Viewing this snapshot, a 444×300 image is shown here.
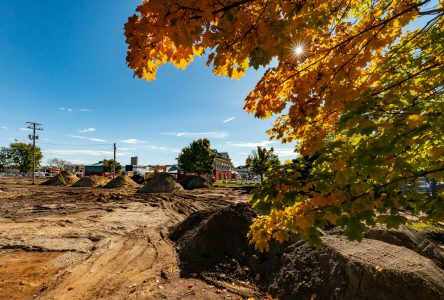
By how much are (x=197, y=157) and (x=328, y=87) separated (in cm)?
5602

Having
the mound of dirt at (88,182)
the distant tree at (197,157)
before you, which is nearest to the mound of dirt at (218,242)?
the mound of dirt at (88,182)

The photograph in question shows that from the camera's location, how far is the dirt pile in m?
3.82

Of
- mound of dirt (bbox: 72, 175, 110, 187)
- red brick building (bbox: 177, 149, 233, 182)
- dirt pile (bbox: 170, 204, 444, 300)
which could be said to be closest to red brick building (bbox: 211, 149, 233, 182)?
red brick building (bbox: 177, 149, 233, 182)

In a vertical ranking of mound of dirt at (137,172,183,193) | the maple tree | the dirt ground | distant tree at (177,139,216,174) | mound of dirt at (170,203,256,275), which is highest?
distant tree at (177,139,216,174)

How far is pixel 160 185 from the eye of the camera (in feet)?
103

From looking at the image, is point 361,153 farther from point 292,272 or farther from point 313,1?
point 292,272

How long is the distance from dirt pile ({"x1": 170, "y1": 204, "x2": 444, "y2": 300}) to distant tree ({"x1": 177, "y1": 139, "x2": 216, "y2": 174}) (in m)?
50.6

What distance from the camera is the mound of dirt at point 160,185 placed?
30.6m

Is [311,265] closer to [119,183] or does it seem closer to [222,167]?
[119,183]

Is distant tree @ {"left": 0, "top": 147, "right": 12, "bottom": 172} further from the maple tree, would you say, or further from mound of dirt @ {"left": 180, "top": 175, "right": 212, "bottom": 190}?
the maple tree

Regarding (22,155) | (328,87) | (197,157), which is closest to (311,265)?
(328,87)

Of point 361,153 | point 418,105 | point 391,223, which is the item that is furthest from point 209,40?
point 391,223

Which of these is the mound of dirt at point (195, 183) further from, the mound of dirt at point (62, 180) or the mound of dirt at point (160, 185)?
the mound of dirt at point (62, 180)

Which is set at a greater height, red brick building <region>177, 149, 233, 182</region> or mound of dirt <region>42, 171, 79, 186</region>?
red brick building <region>177, 149, 233, 182</region>
